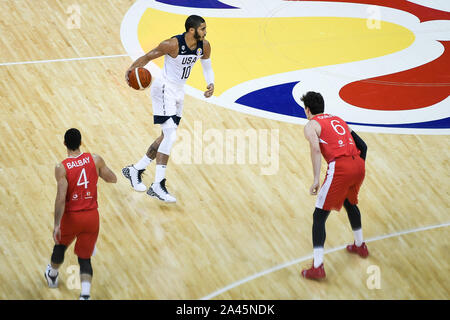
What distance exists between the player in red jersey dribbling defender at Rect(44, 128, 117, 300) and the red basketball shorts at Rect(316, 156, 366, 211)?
1923mm

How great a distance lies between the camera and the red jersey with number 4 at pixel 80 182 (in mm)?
5859

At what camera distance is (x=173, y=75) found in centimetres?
748

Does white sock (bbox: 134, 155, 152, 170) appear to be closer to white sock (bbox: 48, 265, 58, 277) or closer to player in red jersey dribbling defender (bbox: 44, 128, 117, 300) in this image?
player in red jersey dribbling defender (bbox: 44, 128, 117, 300)

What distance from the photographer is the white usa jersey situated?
731 centimetres

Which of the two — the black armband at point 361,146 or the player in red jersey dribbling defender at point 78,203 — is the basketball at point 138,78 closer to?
the player in red jersey dribbling defender at point 78,203

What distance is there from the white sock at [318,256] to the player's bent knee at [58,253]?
2266mm

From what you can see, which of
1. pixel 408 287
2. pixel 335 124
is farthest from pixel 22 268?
pixel 408 287

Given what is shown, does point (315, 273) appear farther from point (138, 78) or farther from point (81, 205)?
point (138, 78)

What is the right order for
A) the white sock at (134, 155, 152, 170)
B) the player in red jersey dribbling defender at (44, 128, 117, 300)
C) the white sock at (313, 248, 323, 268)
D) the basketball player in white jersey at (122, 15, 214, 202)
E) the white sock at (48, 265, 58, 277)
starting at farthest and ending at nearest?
the white sock at (134, 155, 152, 170)
the basketball player in white jersey at (122, 15, 214, 202)
the white sock at (313, 248, 323, 268)
the white sock at (48, 265, 58, 277)
the player in red jersey dribbling defender at (44, 128, 117, 300)

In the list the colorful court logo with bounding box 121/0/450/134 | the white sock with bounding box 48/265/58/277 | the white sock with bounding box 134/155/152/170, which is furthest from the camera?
the colorful court logo with bounding box 121/0/450/134

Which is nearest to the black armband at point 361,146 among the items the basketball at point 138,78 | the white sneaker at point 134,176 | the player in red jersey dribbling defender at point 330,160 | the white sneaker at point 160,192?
the player in red jersey dribbling defender at point 330,160

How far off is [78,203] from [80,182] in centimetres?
19

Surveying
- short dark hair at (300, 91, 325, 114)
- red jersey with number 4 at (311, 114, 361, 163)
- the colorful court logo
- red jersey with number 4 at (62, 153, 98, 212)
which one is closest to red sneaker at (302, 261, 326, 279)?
red jersey with number 4 at (311, 114, 361, 163)

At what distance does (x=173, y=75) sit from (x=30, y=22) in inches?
151
